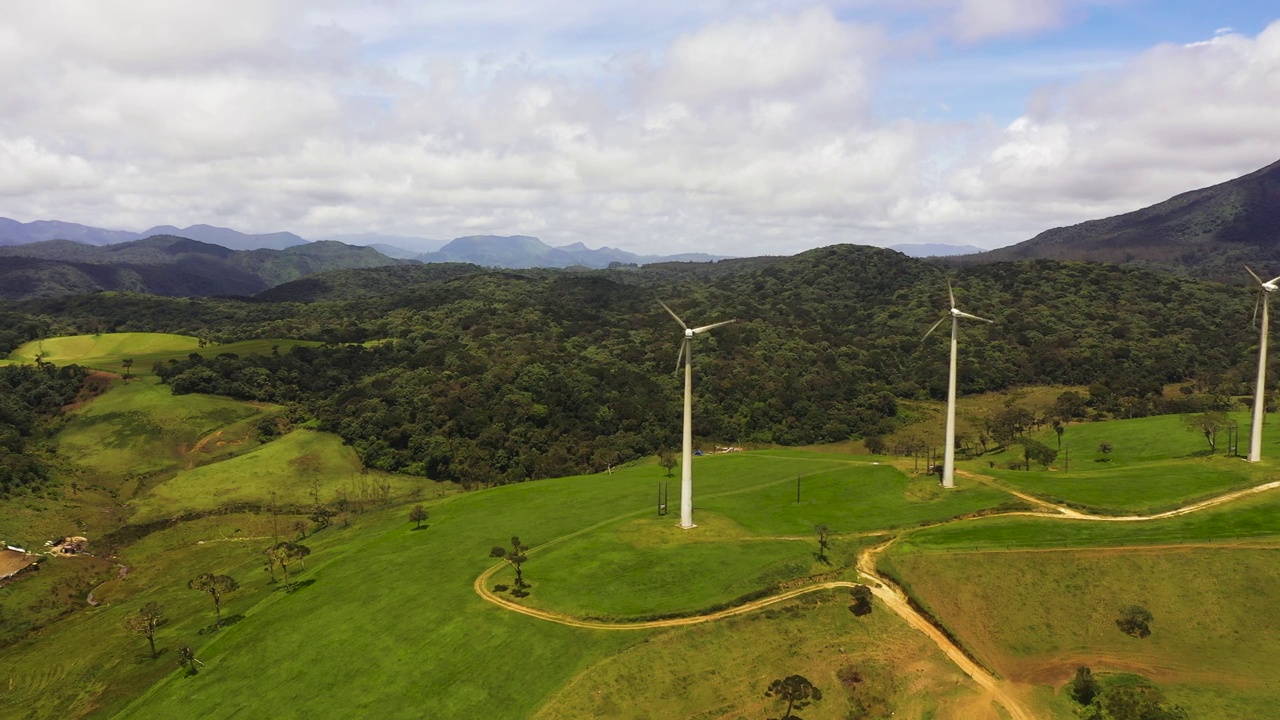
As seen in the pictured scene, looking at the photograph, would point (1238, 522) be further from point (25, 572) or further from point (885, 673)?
point (25, 572)

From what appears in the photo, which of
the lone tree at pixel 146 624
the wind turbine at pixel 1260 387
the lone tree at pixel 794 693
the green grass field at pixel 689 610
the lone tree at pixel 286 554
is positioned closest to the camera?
the lone tree at pixel 794 693

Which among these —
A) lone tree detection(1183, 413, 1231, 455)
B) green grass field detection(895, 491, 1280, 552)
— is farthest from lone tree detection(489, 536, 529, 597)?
lone tree detection(1183, 413, 1231, 455)

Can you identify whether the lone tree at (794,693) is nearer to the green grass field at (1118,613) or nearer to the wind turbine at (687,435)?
the green grass field at (1118,613)

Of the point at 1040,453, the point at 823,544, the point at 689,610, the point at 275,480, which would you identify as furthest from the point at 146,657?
the point at 1040,453

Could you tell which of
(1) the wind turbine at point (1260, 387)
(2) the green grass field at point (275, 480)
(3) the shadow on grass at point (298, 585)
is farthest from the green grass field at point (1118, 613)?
(2) the green grass field at point (275, 480)

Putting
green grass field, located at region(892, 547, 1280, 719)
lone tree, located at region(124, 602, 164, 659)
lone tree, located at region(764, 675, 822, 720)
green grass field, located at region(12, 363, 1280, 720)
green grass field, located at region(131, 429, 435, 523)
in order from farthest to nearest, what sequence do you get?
green grass field, located at region(131, 429, 435, 523)
lone tree, located at region(124, 602, 164, 659)
green grass field, located at region(12, 363, 1280, 720)
green grass field, located at region(892, 547, 1280, 719)
lone tree, located at region(764, 675, 822, 720)

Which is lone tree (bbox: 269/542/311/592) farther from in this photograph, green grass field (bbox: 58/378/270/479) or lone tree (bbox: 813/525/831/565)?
green grass field (bbox: 58/378/270/479)

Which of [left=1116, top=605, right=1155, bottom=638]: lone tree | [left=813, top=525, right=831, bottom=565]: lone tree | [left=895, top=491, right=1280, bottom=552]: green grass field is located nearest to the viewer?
[left=1116, top=605, right=1155, bottom=638]: lone tree
